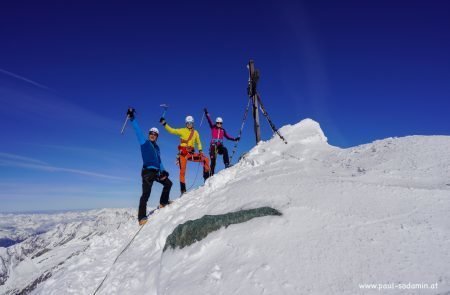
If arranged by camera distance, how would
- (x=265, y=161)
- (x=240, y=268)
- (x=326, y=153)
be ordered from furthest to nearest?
1. (x=265, y=161)
2. (x=326, y=153)
3. (x=240, y=268)

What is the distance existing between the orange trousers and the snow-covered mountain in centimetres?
283

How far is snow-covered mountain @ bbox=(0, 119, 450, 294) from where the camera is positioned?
16.3 ft

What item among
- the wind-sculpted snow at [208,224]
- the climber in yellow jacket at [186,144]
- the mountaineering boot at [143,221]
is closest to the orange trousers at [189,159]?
the climber in yellow jacket at [186,144]

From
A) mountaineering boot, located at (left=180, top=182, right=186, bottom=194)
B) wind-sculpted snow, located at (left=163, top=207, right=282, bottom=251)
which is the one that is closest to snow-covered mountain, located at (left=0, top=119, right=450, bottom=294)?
wind-sculpted snow, located at (left=163, top=207, right=282, bottom=251)

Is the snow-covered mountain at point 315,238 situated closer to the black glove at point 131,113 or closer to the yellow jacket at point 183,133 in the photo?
the yellow jacket at point 183,133

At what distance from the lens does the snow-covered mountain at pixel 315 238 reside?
196 inches

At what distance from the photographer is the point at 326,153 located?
40.9ft

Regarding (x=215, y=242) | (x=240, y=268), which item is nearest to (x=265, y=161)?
(x=215, y=242)

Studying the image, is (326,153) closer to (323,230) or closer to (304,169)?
(304,169)

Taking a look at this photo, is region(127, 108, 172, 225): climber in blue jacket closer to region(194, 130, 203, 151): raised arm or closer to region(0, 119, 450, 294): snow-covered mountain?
region(0, 119, 450, 294): snow-covered mountain

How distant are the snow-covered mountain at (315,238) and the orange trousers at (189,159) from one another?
283cm

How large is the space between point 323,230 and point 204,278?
2.68 meters

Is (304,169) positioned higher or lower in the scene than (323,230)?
higher

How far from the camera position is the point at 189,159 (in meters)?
15.8
